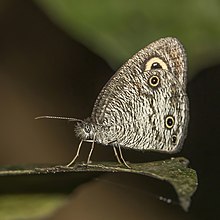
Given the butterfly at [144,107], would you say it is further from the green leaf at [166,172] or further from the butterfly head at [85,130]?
the green leaf at [166,172]

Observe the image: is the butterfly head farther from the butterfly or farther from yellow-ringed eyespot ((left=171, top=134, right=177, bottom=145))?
yellow-ringed eyespot ((left=171, top=134, right=177, bottom=145))
